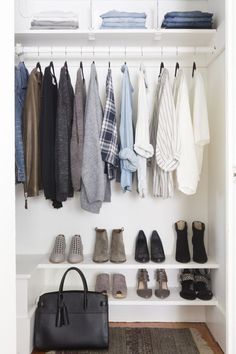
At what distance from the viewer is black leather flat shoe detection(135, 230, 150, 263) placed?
2049 mm

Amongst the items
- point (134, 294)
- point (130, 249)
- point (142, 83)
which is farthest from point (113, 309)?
point (142, 83)

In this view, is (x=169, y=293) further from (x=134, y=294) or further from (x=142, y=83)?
(x=142, y=83)

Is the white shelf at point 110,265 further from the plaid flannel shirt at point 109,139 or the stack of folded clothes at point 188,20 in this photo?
the stack of folded clothes at point 188,20

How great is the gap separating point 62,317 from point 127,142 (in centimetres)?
101

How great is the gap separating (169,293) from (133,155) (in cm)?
87

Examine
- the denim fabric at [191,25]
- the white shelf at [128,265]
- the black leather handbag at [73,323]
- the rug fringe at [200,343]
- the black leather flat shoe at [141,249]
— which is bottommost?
the rug fringe at [200,343]

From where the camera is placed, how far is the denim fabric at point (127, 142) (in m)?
1.88

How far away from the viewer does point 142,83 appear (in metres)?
1.95

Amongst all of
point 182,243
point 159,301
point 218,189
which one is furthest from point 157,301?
point 218,189

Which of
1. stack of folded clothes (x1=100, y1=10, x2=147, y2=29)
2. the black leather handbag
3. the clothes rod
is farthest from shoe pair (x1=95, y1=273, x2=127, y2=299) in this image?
stack of folded clothes (x1=100, y1=10, x2=147, y2=29)

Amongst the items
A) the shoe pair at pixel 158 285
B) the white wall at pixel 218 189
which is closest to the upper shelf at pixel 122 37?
the white wall at pixel 218 189

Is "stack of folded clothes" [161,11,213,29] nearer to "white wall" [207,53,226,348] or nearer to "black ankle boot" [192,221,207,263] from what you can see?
"white wall" [207,53,226,348]

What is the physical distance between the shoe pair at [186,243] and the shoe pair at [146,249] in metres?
0.11
